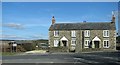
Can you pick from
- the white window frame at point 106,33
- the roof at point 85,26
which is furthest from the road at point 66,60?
the roof at point 85,26

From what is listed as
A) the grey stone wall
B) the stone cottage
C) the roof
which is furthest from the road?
the roof

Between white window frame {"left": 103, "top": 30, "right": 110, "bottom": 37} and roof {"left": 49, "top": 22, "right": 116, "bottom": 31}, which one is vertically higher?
roof {"left": 49, "top": 22, "right": 116, "bottom": 31}

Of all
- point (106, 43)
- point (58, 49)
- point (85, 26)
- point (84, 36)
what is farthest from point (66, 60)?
point (85, 26)

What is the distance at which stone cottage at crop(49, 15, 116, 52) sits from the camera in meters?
59.5

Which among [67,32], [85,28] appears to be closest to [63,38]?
[67,32]

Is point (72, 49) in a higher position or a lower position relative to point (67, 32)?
lower

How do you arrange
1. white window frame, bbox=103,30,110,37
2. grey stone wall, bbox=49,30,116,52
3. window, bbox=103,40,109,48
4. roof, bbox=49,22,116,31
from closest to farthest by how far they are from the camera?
1. grey stone wall, bbox=49,30,116,52
2. window, bbox=103,40,109,48
3. white window frame, bbox=103,30,110,37
4. roof, bbox=49,22,116,31

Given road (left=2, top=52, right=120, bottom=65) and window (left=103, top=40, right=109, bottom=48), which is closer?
road (left=2, top=52, right=120, bottom=65)

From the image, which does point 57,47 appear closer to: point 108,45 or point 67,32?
point 67,32

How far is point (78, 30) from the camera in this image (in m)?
61.6

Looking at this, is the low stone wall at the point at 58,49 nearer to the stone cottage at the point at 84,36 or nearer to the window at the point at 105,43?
the stone cottage at the point at 84,36

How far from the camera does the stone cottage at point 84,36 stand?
2341 inches

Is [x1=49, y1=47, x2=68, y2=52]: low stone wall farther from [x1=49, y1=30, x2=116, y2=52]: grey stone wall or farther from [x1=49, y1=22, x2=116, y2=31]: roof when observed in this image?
[x1=49, y1=22, x2=116, y2=31]: roof

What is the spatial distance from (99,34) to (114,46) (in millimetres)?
4513
